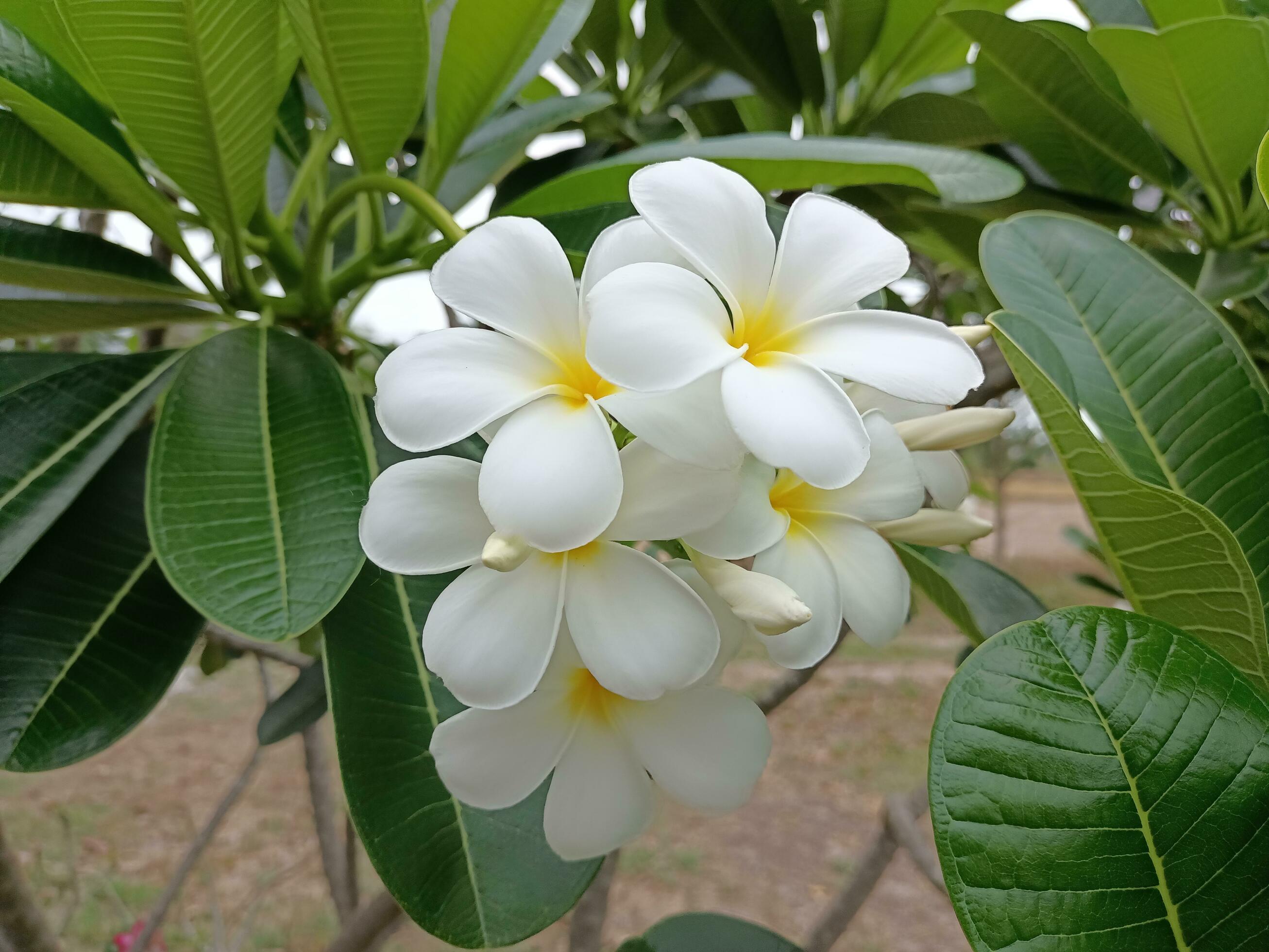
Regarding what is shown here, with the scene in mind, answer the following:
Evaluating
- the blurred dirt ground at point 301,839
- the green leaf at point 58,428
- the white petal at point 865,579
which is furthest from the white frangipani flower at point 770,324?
the blurred dirt ground at point 301,839

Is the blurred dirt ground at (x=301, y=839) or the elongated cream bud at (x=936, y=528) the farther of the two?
the blurred dirt ground at (x=301, y=839)

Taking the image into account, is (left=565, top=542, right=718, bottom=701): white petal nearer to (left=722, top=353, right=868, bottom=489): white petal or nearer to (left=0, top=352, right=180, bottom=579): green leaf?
(left=722, top=353, right=868, bottom=489): white petal

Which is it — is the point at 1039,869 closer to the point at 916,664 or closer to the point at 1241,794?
the point at 1241,794

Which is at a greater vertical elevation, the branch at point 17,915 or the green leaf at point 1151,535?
the green leaf at point 1151,535

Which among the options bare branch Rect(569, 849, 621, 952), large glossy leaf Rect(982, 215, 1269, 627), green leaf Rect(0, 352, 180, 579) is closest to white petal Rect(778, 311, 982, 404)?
large glossy leaf Rect(982, 215, 1269, 627)

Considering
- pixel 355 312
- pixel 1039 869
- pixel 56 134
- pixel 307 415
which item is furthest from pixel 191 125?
pixel 1039 869

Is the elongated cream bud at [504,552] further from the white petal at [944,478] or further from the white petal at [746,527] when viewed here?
the white petal at [944,478]

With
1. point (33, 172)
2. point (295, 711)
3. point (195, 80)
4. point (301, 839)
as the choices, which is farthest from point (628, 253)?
point (301, 839)

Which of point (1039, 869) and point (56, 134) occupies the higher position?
point (56, 134)
